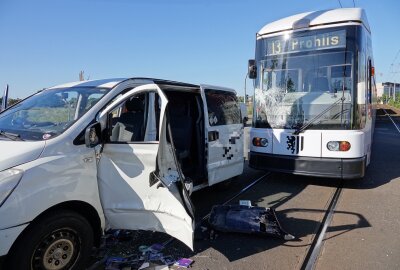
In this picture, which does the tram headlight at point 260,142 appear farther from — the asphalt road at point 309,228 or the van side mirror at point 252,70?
the van side mirror at point 252,70

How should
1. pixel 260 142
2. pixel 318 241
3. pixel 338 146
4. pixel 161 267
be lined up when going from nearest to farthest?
pixel 161 267 → pixel 318 241 → pixel 338 146 → pixel 260 142

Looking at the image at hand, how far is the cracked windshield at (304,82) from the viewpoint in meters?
6.47

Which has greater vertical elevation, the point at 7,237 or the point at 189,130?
the point at 189,130

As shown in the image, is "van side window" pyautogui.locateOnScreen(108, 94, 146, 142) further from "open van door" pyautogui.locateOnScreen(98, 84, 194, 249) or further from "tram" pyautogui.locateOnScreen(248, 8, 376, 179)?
"tram" pyautogui.locateOnScreen(248, 8, 376, 179)

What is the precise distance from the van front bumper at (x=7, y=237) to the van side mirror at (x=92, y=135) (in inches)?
39.3

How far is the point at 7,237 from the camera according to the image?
9.34 feet

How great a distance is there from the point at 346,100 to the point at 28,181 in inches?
220

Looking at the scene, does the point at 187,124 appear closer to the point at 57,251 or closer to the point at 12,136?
the point at 12,136

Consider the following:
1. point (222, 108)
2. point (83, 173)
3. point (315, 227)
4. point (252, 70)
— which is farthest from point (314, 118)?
point (83, 173)

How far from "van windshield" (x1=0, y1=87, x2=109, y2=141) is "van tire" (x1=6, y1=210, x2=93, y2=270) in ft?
2.76

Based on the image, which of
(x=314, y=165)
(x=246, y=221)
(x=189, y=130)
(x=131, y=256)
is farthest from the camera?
(x=314, y=165)

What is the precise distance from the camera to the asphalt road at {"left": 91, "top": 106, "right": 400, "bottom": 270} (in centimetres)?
389

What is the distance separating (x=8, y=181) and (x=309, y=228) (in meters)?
3.84

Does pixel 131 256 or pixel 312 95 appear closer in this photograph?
pixel 131 256
